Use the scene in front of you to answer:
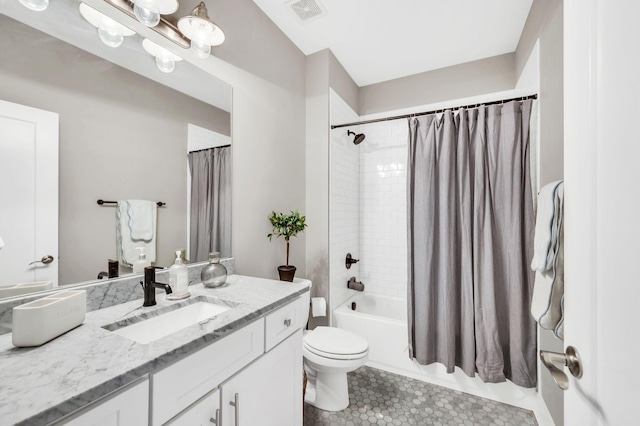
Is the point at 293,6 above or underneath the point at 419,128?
above

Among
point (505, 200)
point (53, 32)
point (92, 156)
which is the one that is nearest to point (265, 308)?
point (92, 156)

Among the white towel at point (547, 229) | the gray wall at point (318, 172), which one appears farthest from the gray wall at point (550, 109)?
the gray wall at point (318, 172)

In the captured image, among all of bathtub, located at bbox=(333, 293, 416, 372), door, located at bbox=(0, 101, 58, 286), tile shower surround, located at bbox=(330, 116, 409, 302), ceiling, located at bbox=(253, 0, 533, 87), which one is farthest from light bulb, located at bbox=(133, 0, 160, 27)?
bathtub, located at bbox=(333, 293, 416, 372)

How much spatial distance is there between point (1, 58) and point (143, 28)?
0.58 m

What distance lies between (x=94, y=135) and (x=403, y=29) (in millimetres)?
2226

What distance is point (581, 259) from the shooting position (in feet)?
1.69

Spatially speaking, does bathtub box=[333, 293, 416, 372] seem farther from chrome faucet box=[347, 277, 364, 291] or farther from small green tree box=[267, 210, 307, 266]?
small green tree box=[267, 210, 307, 266]

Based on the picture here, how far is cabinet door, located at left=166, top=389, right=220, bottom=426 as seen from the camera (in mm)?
750

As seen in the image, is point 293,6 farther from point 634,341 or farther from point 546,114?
point 634,341

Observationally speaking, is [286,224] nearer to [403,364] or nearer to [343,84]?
[403,364]

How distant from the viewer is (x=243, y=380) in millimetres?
965

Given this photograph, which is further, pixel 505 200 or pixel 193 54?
pixel 505 200

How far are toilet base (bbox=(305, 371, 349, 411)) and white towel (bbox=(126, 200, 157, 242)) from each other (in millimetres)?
1415

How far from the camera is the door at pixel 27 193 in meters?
0.85
